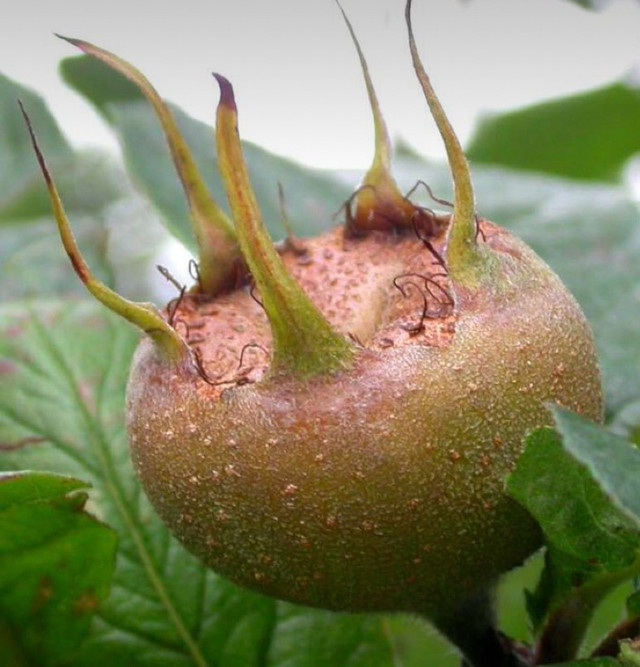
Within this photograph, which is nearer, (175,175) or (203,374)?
(203,374)

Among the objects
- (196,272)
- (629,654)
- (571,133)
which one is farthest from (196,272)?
(571,133)

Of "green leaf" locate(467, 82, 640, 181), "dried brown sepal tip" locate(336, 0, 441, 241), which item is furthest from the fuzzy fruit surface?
"green leaf" locate(467, 82, 640, 181)

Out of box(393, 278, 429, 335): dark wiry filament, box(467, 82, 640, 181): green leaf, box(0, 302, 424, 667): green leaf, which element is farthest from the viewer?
box(467, 82, 640, 181): green leaf

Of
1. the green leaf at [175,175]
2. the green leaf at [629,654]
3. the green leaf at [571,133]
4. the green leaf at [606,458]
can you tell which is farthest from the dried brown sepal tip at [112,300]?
the green leaf at [571,133]

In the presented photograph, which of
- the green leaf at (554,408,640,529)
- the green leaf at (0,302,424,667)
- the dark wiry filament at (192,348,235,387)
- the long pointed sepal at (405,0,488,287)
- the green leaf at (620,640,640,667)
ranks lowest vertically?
the green leaf at (0,302,424,667)

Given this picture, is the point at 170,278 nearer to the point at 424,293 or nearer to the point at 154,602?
the point at 424,293

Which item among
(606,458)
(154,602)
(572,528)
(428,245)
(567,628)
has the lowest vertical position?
(154,602)

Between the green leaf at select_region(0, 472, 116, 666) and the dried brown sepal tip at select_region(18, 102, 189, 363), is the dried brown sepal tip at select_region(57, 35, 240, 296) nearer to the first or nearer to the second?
the dried brown sepal tip at select_region(18, 102, 189, 363)

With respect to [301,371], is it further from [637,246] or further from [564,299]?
[637,246]

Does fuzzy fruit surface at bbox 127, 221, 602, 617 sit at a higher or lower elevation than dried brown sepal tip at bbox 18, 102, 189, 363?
lower
